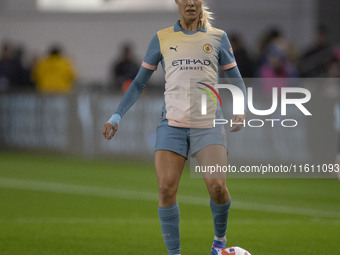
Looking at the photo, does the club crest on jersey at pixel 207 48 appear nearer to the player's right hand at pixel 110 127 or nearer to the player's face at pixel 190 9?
the player's face at pixel 190 9

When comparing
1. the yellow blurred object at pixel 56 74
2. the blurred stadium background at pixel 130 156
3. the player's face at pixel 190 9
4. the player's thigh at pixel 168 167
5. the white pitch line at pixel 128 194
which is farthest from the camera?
the yellow blurred object at pixel 56 74

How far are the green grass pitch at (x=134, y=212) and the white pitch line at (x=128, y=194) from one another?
1cm

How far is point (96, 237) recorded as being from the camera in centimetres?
1012

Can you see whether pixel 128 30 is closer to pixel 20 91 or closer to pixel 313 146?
pixel 20 91

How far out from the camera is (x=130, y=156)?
19.6m

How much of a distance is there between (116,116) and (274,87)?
9942mm

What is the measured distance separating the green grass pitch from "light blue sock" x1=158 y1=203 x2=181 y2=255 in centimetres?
116

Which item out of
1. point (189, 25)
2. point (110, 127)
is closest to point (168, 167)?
point (110, 127)

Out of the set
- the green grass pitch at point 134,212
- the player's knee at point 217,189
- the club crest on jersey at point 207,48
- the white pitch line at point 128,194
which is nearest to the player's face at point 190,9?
the club crest on jersey at point 207,48

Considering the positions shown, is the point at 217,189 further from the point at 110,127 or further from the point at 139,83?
the point at 139,83

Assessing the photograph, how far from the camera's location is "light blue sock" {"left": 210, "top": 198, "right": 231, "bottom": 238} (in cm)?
798

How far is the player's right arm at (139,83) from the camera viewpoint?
7.91 meters

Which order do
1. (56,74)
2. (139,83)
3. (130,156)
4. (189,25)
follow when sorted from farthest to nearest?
(56,74) → (130,156) → (139,83) → (189,25)

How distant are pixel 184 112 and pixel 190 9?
847 millimetres
